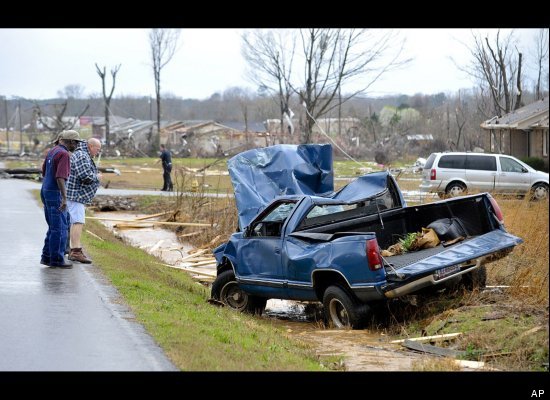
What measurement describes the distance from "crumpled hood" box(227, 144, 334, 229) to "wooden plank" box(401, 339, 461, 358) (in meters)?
5.14

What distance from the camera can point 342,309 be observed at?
1162cm

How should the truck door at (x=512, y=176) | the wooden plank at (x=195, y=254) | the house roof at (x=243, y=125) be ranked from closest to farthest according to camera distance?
the wooden plank at (x=195, y=254) < the truck door at (x=512, y=176) < the house roof at (x=243, y=125)

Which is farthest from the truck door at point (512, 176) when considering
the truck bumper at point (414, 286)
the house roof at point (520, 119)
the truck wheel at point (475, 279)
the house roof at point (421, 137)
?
the house roof at point (421, 137)

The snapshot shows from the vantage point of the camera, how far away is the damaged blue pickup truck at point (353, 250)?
11.1 metres

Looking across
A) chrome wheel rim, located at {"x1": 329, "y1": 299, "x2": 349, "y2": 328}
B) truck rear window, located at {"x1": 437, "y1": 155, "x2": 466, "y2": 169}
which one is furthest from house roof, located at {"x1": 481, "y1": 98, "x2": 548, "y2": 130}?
chrome wheel rim, located at {"x1": 329, "y1": 299, "x2": 349, "y2": 328}

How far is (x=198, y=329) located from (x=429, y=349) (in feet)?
8.79

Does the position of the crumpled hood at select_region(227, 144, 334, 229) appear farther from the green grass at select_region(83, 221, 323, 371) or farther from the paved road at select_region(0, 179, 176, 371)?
the paved road at select_region(0, 179, 176, 371)

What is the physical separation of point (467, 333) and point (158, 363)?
423 centimetres

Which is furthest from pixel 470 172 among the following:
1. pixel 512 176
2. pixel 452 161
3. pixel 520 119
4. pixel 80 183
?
pixel 80 183

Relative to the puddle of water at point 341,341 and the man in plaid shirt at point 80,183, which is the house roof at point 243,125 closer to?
the man in plaid shirt at point 80,183

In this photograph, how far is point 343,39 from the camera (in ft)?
109

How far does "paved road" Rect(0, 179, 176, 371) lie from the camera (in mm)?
7836

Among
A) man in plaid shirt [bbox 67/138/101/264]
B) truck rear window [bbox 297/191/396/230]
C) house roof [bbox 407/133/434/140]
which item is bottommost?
truck rear window [bbox 297/191/396/230]

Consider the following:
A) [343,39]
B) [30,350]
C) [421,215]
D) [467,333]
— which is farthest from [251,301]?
[343,39]
